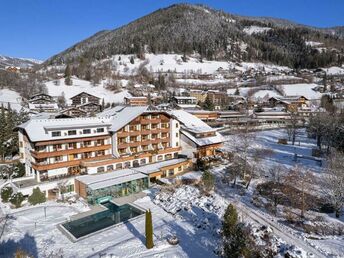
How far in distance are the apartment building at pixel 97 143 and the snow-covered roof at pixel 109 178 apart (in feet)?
5.74

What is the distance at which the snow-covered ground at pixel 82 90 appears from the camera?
116 m

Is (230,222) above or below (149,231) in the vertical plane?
above

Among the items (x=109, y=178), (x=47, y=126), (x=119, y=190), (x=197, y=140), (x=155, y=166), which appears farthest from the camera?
(x=197, y=140)

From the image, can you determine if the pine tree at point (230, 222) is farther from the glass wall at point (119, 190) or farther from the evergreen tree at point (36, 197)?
the evergreen tree at point (36, 197)

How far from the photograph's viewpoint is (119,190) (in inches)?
1283

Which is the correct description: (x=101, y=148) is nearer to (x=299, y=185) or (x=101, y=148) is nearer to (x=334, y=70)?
(x=299, y=185)

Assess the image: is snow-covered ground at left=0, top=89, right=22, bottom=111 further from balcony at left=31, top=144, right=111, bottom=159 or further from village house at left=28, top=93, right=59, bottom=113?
balcony at left=31, top=144, right=111, bottom=159

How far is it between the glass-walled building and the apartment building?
2.42m

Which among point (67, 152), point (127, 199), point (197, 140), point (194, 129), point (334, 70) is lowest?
point (127, 199)

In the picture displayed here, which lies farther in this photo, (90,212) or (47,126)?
(47,126)

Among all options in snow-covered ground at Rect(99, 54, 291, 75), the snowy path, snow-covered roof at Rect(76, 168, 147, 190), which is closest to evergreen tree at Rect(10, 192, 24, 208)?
snow-covered roof at Rect(76, 168, 147, 190)

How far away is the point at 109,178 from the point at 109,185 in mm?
2393

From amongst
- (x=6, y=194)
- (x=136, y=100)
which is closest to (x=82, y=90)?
(x=136, y=100)

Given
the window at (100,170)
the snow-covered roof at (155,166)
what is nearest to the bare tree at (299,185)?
the snow-covered roof at (155,166)
